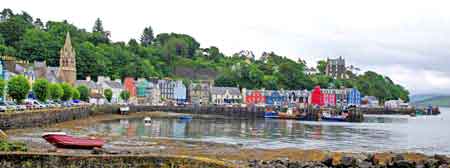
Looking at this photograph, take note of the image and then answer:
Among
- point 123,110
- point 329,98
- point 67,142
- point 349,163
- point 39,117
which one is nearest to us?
point 349,163

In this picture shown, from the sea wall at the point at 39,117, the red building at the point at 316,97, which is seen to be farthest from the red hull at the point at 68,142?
the red building at the point at 316,97

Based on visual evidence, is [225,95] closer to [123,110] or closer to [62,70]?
[62,70]

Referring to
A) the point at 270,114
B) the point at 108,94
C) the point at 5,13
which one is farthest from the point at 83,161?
the point at 5,13

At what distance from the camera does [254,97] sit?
18012 cm

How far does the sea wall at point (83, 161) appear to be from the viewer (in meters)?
18.1

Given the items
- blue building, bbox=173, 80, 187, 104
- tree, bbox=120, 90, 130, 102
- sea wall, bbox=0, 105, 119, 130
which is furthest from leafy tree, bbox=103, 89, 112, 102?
blue building, bbox=173, 80, 187, 104

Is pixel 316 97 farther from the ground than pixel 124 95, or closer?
farther from the ground

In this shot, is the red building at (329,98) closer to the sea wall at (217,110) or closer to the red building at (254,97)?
the red building at (254,97)

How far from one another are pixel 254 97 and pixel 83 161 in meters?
163

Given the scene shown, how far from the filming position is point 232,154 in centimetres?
3644

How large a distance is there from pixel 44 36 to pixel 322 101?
80350 millimetres

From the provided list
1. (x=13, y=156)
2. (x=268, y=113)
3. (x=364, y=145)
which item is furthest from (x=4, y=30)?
(x=13, y=156)

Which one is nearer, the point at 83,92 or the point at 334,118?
the point at 83,92

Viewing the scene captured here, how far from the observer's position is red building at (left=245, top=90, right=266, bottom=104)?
179 meters
